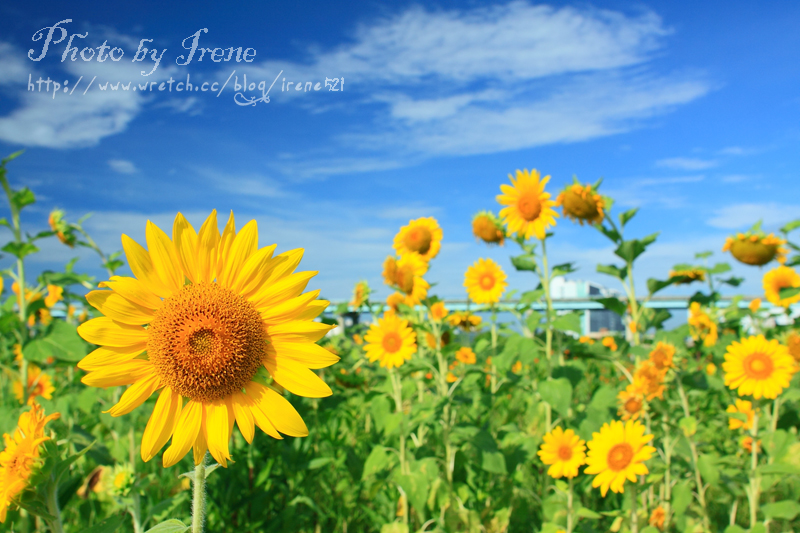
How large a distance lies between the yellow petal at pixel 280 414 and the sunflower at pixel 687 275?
3321mm

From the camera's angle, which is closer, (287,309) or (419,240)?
(287,309)

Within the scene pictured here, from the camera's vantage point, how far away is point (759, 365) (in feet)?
9.32

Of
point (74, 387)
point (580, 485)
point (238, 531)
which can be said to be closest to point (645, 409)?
point (580, 485)

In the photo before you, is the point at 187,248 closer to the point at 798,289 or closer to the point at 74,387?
the point at 798,289

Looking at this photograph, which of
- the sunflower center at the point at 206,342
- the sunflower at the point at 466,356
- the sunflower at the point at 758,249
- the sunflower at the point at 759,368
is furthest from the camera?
the sunflower at the point at 466,356

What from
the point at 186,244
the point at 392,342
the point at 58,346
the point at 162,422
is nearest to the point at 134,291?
the point at 186,244

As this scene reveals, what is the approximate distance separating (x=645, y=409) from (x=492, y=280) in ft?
4.82

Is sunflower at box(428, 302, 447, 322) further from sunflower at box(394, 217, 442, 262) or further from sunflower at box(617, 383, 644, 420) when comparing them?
sunflower at box(617, 383, 644, 420)

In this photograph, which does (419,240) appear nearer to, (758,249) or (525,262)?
(525,262)

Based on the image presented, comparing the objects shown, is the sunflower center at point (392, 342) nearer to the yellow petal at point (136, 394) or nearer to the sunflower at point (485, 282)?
the sunflower at point (485, 282)

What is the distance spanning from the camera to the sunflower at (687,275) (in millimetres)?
3744

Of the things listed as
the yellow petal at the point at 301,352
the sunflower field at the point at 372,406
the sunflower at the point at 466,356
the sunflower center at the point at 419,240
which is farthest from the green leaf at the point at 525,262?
the yellow petal at the point at 301,352

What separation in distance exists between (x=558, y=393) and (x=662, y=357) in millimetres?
765

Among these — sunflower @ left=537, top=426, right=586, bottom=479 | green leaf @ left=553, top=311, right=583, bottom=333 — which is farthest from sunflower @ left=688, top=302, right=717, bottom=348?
sunflower @ left=537, top=426, right=586, bottom=479
